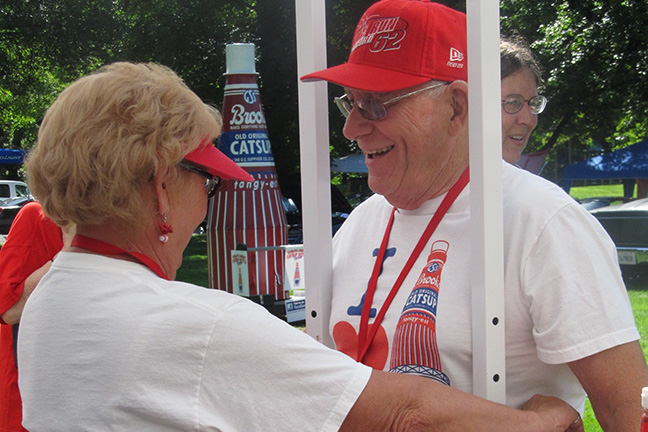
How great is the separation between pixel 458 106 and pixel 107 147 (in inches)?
36.5

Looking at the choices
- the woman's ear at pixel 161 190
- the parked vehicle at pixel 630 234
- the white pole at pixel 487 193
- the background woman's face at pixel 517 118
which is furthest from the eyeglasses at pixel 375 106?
the parked vehicle at pixel 630 234

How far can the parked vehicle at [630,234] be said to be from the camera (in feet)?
30.9

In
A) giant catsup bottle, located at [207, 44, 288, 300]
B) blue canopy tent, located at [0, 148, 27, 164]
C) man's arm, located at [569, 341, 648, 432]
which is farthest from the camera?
blue canopy tent, located at [0, 148, 27, 164]

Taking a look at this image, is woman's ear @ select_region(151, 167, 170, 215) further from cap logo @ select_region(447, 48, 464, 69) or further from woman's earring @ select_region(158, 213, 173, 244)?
cap logo @ select_region(447, 48, 464, 69)

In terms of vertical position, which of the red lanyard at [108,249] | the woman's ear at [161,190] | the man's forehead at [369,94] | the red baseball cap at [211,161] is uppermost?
the man's forehead at [369,94]

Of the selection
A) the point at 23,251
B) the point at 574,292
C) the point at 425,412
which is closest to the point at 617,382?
the point at 574,292

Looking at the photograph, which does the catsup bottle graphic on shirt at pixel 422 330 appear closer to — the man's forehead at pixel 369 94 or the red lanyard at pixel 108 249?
the man's forehead at pixel 369 94

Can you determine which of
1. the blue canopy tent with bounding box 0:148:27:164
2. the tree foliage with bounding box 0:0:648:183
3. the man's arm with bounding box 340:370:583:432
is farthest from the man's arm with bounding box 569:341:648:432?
the blue canopy tent with bounding box 0:148:27:164

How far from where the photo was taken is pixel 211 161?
159 cm

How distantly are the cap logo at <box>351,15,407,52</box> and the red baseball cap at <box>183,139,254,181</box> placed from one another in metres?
0.52

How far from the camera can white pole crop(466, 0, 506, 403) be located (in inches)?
55.1

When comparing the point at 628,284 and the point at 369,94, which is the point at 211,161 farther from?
the point at 628,284

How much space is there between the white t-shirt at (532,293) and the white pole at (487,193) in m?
0.08

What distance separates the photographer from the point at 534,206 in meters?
1.55
